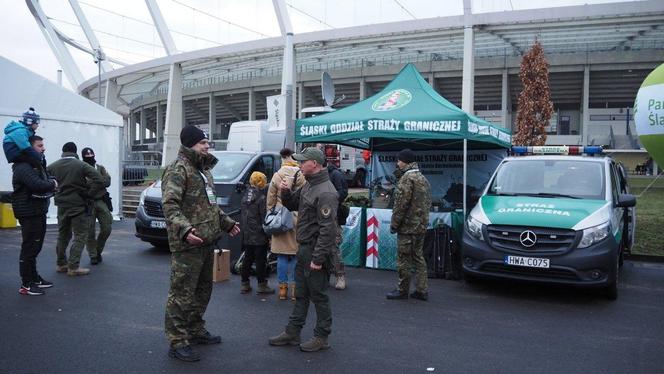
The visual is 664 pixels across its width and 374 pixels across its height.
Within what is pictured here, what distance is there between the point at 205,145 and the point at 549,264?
4255 mm

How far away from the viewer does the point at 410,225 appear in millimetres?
6539

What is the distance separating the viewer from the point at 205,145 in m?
4.55

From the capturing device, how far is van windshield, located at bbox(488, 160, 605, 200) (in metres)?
7.41

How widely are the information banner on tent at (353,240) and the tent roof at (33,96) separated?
8510 millimetres

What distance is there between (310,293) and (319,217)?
2.25 ft

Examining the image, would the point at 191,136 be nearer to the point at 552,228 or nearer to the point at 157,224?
the point at 552,228

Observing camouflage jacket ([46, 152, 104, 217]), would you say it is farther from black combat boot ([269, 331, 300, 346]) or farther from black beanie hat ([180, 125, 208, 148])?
black combat boot ([269, 331, 300, 346])

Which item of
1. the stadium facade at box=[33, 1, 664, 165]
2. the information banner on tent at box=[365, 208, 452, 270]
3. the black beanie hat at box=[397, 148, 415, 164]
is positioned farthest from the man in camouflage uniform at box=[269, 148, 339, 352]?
the stadium facade at box=[33, 1, 664, 165]

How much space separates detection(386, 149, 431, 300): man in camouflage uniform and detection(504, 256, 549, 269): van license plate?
1.04 metres

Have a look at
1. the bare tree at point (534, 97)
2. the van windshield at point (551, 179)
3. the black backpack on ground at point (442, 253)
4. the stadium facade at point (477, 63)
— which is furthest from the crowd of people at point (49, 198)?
the bare tree at point (534, 97)

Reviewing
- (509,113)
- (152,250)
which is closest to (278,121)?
(152,250)

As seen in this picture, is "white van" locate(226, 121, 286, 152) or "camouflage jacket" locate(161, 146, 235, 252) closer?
"camouflage jacket" locate(161, 146, 235, 252)

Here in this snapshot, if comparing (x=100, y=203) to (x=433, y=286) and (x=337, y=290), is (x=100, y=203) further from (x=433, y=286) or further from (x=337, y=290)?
(x=433, y=286)

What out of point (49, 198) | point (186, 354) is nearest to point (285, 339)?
point (186, 354)
